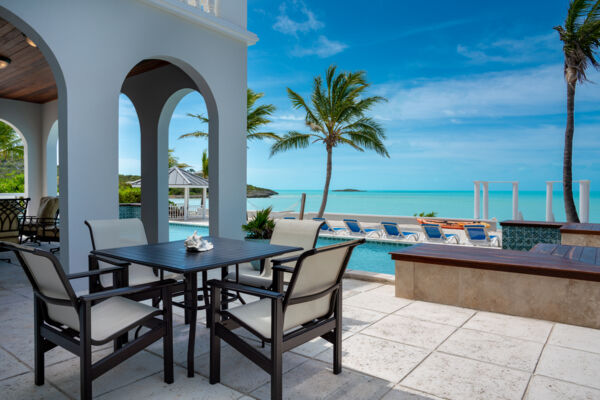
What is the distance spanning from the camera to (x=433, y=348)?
2.80m

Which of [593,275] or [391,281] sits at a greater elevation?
[593,275]

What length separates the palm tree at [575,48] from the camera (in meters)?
10.4

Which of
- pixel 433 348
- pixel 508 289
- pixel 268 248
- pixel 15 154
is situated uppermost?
pixel 15 154

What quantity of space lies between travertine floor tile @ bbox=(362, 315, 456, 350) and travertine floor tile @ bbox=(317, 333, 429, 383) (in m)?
0.11

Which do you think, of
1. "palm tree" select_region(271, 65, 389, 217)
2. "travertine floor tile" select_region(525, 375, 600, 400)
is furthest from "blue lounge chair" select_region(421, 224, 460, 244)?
"travertine floor tile" select_region(525, 375, 600, 400)

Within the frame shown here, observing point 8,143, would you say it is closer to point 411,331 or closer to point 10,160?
point 10,160

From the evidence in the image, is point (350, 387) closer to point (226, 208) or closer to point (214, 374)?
point (214, 374)

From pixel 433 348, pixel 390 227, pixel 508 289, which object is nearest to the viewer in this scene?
pixel 433 348

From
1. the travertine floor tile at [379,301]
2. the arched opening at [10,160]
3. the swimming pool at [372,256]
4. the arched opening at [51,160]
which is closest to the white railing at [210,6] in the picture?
the travertine floor tile at [379,301]

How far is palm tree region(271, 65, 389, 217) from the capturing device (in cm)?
1316

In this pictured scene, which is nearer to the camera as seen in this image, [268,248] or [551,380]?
[551,380]

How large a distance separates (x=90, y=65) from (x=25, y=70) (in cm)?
355

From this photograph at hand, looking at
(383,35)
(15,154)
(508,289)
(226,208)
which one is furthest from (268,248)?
(383,35)

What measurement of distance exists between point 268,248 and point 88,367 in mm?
1482
